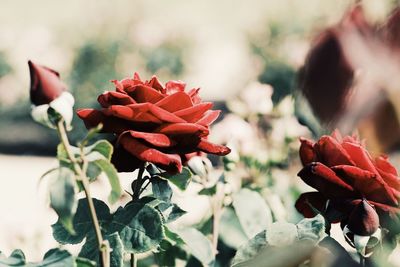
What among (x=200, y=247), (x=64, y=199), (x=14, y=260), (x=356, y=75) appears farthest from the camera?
(x=200, y=247)

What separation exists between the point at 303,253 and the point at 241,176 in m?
1.00

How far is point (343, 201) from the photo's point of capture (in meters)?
0.54

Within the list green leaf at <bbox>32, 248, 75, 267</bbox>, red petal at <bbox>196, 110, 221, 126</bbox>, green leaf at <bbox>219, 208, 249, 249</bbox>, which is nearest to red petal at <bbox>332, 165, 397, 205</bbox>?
red petal at <bbox>196, 110, 221, 126</bbox>

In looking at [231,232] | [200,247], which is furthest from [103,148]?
[231,232]

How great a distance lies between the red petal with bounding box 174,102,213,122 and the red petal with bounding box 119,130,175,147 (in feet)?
0.08

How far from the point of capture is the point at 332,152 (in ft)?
1.83

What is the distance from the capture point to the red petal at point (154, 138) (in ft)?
1.73

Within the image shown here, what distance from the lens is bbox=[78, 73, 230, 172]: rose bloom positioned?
0.53 meters

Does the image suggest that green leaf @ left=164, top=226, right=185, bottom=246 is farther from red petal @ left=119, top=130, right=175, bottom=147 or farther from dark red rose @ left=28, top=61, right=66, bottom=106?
dark red rose @ left=28, top=61, right=66, bottom=106

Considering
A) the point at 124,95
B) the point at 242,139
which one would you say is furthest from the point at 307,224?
the point at 242,139

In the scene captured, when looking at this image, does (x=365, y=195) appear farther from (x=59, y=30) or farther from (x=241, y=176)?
(x=59, y=30)

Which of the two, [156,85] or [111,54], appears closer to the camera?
[156,85]

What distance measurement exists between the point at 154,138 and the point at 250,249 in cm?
12

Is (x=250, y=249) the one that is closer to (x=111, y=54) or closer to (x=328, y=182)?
(x=328, y=182)
